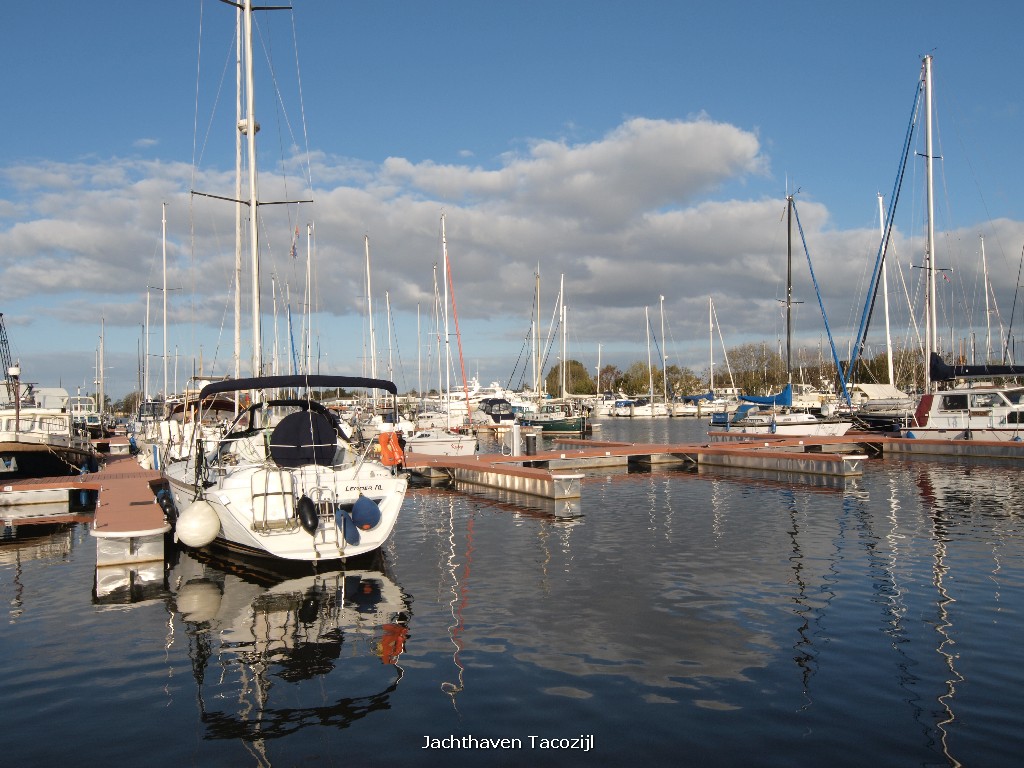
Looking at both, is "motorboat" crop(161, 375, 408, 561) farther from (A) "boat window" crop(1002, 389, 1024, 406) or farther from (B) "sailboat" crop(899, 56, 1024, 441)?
(A) "boat window" crop(1002, 389, 1024, 406)

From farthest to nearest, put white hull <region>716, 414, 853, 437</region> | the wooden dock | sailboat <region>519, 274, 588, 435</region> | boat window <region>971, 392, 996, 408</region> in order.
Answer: sailboat <region>519, 274, 588, 435</region> < white hull <region>716, 414, 853, 437</region> < boat window <region>971, 392, 996, 408</region> < the wooden dock

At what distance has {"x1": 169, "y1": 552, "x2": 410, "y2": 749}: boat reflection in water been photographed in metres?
7.70

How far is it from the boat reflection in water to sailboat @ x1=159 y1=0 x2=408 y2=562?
63cm

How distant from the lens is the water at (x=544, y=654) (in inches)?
274

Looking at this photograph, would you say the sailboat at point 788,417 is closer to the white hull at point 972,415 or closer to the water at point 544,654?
the white hull at point 972,415

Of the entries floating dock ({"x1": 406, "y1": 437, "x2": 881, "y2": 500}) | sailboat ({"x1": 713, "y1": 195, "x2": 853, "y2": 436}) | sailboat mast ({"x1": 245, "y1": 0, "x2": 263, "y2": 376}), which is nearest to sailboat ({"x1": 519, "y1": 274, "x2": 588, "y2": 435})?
sailboat ({"x1": 713, "y1": 195, "x2": 853, "y2": 436})

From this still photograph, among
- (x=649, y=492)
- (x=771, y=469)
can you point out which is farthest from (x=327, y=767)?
(x=771, y=469)

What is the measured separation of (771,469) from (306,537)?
69.0ft

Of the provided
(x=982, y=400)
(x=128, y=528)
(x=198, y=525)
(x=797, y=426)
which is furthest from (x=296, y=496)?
(x=797, y=426)

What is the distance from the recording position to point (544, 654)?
9.22 m

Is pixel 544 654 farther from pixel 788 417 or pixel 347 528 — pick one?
pixel 788 417

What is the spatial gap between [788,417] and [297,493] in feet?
125

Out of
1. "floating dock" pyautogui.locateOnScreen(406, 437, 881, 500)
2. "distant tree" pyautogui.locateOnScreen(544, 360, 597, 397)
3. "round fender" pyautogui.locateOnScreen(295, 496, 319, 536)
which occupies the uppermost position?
"distant tree" pyautogui.locateOnScreen(544, 360, 597, 397)

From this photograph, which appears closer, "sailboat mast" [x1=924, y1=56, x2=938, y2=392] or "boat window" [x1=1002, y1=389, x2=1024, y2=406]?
"boat window" [x1=1002, y1=389, x2=1024, y2=406]
